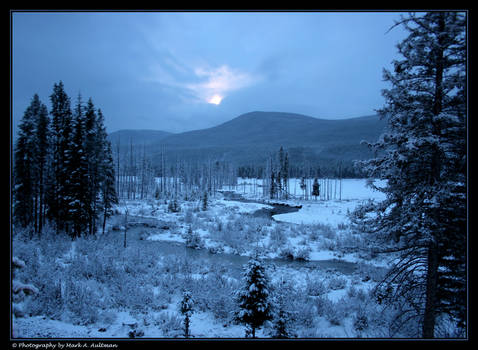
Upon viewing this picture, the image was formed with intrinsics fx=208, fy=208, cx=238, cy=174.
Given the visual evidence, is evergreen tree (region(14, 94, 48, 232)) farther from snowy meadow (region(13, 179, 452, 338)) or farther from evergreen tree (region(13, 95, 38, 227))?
snowy meadow (region(13, 179, 452, 338))

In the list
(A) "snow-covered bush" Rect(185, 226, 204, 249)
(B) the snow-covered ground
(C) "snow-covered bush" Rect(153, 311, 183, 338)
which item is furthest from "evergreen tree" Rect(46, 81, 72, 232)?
(C) "snow-covered bush" Rect(153, 311, 183, 338)

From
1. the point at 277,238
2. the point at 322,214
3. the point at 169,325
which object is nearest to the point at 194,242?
the point at 277,238

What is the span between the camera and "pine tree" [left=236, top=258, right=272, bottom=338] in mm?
4594

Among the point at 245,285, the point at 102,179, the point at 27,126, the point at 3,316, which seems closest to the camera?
the point at 3,316

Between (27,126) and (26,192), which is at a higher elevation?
(27,126)

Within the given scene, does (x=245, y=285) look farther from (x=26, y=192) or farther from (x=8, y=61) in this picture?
(x=26, y=192)

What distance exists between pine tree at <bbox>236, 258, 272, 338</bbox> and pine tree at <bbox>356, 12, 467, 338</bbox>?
10.0 feet

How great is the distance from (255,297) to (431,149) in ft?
16.2

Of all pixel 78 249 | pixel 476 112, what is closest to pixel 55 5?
pixel 476 112

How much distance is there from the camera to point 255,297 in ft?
15.2

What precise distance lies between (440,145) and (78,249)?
51.4ft

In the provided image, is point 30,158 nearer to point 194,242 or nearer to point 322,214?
point 194,242

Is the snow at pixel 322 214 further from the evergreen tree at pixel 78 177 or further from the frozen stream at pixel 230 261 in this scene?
the evergreen tree at pixel 78 177

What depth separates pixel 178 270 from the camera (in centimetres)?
1023
